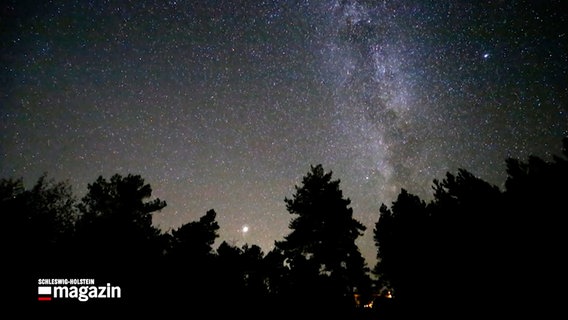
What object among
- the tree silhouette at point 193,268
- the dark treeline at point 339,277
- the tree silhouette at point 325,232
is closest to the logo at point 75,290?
the dark treeline at point 339,277

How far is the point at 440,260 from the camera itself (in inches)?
638

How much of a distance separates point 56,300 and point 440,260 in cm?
1826

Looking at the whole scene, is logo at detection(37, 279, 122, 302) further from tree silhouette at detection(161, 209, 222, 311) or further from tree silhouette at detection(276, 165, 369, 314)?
tree silhouette at detection(276, 165, 369, 314)

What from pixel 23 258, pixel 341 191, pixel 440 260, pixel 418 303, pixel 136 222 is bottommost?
pixel 418 303

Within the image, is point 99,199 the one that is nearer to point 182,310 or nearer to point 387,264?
point 182,310

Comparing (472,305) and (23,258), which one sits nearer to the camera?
(472,305)

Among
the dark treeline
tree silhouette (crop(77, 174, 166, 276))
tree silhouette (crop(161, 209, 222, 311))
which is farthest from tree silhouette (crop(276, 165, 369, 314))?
tree silhouette (crop(77, 174, 166, 276))

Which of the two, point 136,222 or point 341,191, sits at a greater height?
point 341,191

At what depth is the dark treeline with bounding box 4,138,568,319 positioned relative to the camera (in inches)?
499

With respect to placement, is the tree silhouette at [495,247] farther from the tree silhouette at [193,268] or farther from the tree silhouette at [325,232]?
the tree silhouette at [193,268]

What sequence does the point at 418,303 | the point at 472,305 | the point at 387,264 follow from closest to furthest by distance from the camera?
1. the point at 472,305
2. the point at 418,303
3. the point at 387,264

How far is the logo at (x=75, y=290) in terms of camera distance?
13008 millimetres

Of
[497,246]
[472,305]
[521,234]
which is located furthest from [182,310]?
[521,234]

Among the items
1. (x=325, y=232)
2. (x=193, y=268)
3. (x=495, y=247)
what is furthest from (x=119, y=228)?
(x=495, y=247)
